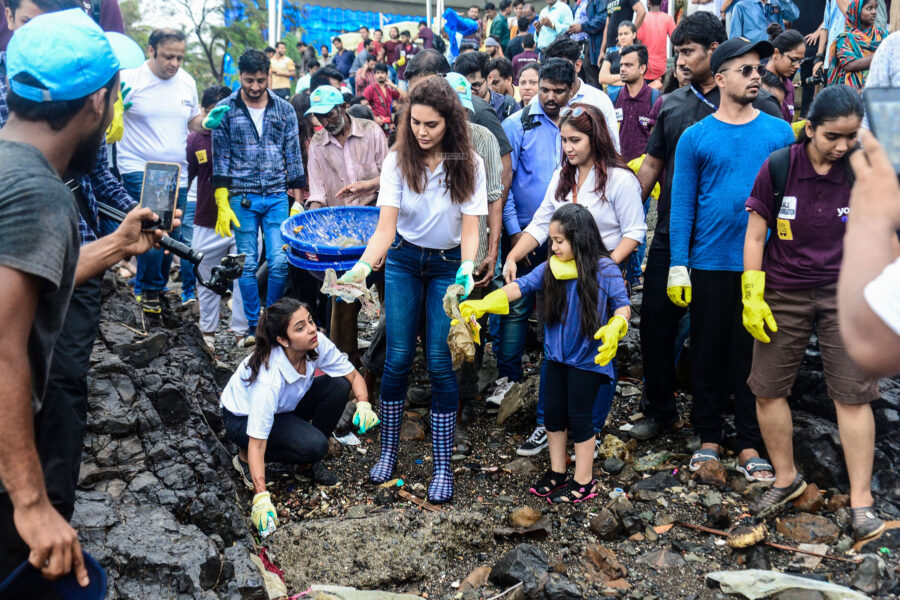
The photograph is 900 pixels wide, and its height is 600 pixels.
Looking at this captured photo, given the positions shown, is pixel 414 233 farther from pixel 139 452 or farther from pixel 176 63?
pixel 176 63

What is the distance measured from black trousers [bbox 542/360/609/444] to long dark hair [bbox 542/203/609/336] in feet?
0.81

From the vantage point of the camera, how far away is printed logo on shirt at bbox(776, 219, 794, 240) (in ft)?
12.0

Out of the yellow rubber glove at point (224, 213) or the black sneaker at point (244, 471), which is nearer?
the black sneaker at point (244, 471)

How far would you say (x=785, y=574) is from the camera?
10.7ft

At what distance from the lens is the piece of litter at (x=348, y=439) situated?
15.9 ft

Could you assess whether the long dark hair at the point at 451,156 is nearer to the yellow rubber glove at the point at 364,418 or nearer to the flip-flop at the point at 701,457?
the yellow rubber glove at the point at 364,418

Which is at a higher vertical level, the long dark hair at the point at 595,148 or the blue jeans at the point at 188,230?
the long dark hair at the point at 595,148

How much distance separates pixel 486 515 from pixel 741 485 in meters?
1.41

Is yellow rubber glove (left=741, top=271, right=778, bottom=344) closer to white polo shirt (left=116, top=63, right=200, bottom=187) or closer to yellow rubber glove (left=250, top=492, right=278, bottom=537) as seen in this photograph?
yellow rubber glove (left=250, top=492, right=278, bottom=537)

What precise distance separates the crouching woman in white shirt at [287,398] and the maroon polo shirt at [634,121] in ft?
12.4

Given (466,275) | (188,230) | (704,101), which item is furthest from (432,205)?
(188,230)

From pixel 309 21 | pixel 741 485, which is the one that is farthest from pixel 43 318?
pixel 309 21

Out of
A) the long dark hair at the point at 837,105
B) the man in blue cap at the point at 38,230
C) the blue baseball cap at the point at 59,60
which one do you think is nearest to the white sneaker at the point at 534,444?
the long dark hair at the point at 837,105

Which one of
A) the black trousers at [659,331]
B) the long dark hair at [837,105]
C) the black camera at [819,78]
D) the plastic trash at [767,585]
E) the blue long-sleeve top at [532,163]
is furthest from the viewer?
the black camera at [819,78]
